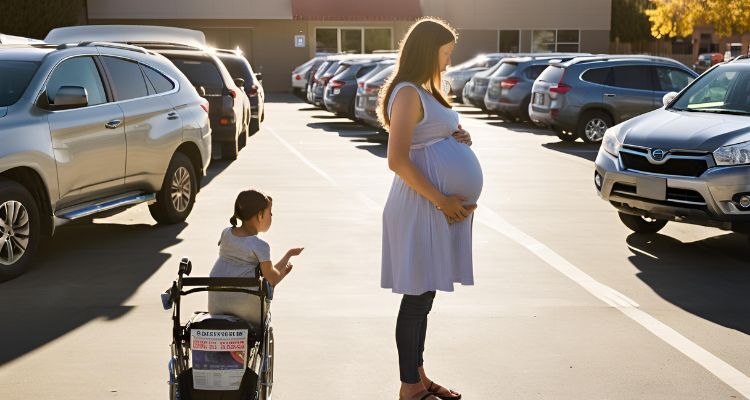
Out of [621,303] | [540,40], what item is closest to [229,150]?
[621,303]

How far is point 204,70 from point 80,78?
7.16 m

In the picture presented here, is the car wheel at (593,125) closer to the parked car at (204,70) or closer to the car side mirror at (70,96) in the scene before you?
the parked car at (204,70)

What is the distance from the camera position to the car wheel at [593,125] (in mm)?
19656

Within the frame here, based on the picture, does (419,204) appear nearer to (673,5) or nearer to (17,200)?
(17,200)

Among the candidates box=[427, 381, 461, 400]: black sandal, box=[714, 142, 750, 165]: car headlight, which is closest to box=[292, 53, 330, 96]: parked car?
box=[714, 142, 750, 165]: car headlight

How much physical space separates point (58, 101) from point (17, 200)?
0.91 m

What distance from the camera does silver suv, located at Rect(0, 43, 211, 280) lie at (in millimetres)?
7887

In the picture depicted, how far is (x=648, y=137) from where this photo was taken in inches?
357

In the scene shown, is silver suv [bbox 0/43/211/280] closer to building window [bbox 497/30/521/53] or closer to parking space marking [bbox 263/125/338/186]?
parking space marking [bbox 263/125/338/186]

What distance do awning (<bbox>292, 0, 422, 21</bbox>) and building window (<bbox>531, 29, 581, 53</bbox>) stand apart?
5.91 m

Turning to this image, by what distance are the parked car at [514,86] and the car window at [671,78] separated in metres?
4.60

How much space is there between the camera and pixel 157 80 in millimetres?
10289

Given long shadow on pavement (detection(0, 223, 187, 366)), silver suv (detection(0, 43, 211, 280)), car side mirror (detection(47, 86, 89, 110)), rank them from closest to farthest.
→ long shadow on pavement (detection(0, 223, 187, 366))
silver suv (detection(0, 43, 211, 280))
car side mirror (detection(47, 86, 89, 110))

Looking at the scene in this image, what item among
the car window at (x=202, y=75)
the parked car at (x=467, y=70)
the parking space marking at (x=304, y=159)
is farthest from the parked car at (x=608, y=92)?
the parked car at (x=467, y=70)
